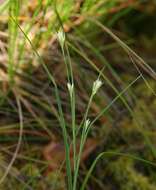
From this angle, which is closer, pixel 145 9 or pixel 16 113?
pixel 16 113

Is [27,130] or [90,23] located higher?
[90,23]

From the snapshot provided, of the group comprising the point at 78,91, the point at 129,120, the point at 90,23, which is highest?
the point at 90,23

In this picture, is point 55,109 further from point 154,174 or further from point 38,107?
point 154,174

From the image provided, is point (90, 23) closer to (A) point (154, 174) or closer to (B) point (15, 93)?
(B) point (15, 93)

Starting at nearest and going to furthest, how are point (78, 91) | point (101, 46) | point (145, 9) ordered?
point (78, 91) → point (101, 46) → point (145, 9)

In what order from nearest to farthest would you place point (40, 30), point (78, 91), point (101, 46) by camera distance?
1. point (40, 30)
2. point (78, 91)
3. point (101, 46)

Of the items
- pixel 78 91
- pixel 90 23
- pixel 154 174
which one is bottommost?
pixel 154 174

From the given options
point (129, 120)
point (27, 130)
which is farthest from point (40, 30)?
point (129, 120)

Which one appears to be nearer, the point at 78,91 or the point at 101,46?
the point at 78,91

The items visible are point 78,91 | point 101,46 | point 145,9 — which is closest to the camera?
point 78,91
